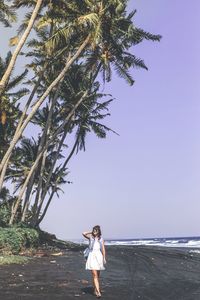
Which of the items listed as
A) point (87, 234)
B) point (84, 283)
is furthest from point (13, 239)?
point (87, 234)

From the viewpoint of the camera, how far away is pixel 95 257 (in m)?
12.1

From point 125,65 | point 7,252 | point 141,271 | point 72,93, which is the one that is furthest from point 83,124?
point 141,271

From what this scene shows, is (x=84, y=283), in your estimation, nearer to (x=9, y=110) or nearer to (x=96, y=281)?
(x=96, y=281)

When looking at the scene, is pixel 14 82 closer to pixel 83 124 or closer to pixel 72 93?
pixel 72 93

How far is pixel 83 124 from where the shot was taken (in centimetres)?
3819

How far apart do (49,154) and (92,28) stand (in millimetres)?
19817

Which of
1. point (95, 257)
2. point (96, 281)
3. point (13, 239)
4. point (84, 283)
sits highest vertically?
point (13, 239)

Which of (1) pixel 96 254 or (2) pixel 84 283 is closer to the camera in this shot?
(1) pixel 96 254

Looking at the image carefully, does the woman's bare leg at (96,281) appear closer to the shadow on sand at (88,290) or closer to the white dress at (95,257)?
the white dress at (95,257)

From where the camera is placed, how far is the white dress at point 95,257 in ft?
39.4

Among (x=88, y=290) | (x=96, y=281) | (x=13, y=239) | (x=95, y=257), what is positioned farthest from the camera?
(x=13, y=239)

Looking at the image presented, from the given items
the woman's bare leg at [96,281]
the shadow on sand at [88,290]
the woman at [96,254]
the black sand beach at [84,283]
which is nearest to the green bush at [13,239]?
the black sand beach at [84,283]

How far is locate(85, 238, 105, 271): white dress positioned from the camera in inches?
472

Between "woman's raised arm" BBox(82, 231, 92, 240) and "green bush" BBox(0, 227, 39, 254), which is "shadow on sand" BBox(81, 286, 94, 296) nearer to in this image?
"woman's raised arm" BBox(82, 231, 92, 240)
